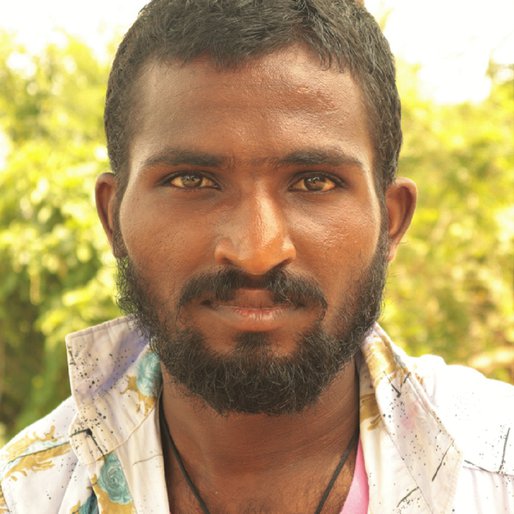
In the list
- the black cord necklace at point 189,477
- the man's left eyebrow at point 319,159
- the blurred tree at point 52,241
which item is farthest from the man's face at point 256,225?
the blurred tree at point 52,241

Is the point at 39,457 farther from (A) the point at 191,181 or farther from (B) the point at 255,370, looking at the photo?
(A) the point at 191,181

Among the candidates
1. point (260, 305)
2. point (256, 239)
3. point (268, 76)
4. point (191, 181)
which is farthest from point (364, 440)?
point (268, 76)

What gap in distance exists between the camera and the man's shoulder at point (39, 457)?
2.24 m

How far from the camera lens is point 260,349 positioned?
1972mm

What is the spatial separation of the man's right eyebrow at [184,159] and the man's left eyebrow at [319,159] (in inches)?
6.1

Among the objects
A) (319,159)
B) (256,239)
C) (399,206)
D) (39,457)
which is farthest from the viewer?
(399,206)

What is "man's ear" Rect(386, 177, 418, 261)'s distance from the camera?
7.84 ft

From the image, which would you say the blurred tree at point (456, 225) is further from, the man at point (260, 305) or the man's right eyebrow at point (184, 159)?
the man's right eyebrow at point (184, 159)

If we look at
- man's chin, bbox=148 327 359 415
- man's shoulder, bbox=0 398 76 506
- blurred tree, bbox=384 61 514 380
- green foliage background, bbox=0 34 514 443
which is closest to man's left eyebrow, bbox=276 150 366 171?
man's chin, bbox=148 327 359 415

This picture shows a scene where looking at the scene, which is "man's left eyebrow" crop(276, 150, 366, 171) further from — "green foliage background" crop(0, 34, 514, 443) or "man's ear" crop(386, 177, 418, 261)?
"green foliage background" crop(0, 34, 514, 443)

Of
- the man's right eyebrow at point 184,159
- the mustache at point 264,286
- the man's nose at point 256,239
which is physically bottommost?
the mustache at point 264,286

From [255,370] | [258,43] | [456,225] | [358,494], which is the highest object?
[258,43]

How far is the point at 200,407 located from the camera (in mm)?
2268

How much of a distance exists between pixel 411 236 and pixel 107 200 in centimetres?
218
